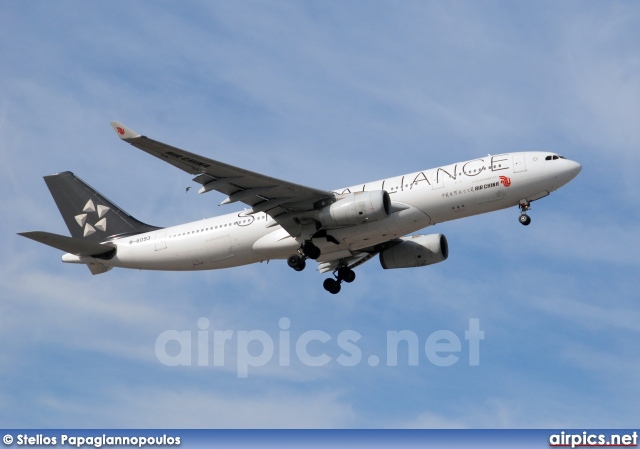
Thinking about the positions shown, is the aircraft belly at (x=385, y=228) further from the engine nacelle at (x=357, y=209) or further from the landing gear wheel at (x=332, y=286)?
the landing gear wheel at (x=332, y=286)

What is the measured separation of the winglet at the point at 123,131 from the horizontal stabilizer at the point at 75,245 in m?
8.95

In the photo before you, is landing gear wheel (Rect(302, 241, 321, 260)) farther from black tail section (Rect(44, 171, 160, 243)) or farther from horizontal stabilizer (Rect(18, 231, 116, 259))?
horizontal stabilizer (Rect(18, 231, 116, 259))

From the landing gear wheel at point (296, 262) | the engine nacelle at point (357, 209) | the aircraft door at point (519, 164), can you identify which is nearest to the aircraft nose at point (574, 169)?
the aircraft door at point (519, 164)

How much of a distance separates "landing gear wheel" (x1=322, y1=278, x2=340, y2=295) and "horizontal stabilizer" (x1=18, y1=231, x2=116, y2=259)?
10844mm

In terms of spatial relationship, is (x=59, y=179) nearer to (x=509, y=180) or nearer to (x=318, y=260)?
(x=318, y=260)

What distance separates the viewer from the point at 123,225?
51.0m

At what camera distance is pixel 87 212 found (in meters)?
52.6

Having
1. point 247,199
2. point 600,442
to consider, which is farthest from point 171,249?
point 600,442

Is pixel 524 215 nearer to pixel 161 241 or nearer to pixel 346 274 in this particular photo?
pixel 346 274

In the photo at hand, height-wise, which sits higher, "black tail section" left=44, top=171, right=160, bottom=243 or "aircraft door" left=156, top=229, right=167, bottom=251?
"black tail section" left=44, top=171, right=160, bottom=243

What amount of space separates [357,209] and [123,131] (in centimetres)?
1059

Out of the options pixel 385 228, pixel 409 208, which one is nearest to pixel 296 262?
pixel 385 228

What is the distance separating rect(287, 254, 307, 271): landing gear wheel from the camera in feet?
150

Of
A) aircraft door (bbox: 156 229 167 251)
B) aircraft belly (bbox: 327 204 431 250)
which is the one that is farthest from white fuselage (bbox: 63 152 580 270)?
aircraft door (bbox: 156 229 167 251)
